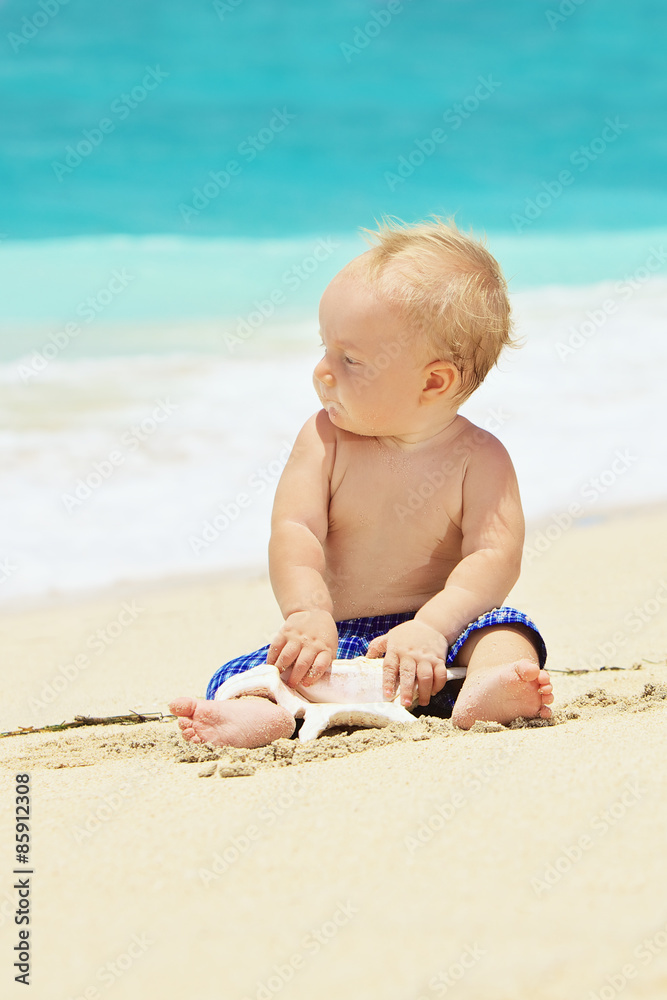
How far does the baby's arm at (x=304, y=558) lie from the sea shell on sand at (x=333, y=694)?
0.10ft

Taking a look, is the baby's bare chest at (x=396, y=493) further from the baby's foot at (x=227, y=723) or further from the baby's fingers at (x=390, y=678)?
the baby's foot at (x=227, y=723)

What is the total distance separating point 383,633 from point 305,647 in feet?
1.18

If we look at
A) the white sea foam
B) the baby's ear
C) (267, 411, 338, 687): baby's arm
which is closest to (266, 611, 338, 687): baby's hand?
(267, 411, 338, 687): baby's arm

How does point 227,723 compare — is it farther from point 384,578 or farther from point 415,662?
point 384,578

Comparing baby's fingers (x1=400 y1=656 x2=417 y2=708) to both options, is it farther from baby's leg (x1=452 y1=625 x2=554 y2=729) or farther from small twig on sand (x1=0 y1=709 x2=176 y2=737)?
small twig on sand (x1=0 y1=709 x2=176 y2=737)

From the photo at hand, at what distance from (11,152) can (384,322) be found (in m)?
11.8

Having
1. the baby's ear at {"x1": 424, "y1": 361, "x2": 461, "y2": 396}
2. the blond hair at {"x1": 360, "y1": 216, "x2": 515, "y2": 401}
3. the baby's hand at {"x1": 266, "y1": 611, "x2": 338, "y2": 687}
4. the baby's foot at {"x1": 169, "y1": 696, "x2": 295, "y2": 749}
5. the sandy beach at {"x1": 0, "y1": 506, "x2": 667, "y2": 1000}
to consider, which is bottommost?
→ the sandy beach at {"x1": 0, "y1": 506, "x2": 667, "y2": 1000}

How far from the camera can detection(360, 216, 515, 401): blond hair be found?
2322 millimetres

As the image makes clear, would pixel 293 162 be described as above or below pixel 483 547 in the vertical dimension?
above

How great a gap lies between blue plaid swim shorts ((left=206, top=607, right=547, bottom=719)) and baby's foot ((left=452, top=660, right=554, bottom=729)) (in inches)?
9.3

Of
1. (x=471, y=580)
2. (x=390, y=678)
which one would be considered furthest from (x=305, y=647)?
(x=471, y=580)

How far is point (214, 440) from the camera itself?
609 centimetres

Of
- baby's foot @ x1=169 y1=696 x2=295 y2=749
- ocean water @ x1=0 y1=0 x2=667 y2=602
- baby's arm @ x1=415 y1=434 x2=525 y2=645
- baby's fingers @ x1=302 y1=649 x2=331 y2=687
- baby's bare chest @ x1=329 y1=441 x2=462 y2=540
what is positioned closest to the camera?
baby's foot @ x1=169 y1=696 x2=295 y2=749

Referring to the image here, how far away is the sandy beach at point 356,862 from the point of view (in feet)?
3.71
